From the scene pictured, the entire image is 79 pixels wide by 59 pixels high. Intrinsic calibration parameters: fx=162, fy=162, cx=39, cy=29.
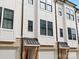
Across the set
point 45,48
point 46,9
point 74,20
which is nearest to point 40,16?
point 46,9

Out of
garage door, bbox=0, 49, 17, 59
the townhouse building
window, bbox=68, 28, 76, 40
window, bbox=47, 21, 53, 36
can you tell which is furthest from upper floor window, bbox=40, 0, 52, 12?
garage door, bbox=0, 49, 17, 59

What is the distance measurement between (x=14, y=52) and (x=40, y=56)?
4.46 meters

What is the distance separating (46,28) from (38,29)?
172 cm

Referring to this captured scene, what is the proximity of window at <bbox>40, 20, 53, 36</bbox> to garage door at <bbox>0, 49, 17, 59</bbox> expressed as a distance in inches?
207

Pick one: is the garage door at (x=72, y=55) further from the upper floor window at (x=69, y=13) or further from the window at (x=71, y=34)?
the upper floor window at (x=69, y=13)

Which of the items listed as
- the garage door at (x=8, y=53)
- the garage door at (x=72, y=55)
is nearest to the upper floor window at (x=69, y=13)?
the garage door at (x=72, y=55)

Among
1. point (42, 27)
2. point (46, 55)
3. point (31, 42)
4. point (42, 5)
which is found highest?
point (42, 5)

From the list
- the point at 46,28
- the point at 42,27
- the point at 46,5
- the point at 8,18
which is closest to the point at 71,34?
the point at 46,28

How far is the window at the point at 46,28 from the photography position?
2111 centimetres

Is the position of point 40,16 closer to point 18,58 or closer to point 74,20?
point 18,58

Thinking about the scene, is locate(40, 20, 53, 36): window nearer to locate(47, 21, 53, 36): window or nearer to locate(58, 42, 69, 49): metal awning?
locate(47, 21, 53, 36): window

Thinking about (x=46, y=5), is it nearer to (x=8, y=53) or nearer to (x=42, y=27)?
(x=42, y=27)

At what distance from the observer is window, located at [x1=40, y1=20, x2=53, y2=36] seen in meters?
21.1

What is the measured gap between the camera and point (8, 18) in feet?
54.6
